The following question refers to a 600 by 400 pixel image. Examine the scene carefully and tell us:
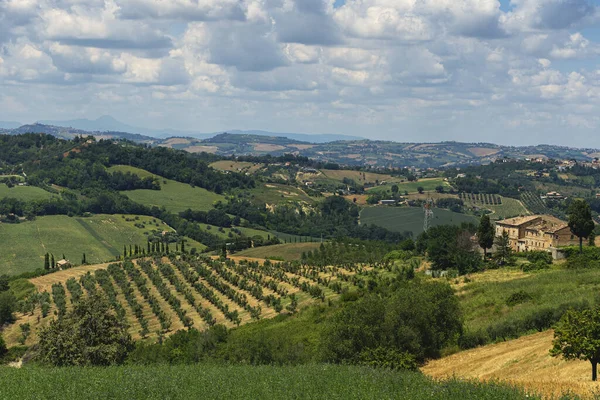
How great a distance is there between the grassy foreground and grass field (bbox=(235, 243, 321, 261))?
88.4m

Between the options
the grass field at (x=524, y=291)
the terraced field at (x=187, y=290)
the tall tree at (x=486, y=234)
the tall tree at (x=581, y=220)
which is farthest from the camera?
the tall tree at (x=486, y=234)

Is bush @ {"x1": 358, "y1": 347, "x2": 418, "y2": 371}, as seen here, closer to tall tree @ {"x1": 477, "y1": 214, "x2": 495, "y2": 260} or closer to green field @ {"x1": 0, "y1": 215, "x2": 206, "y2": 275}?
tall tree @ {"x1": 477, "y1": 214, "x2": 495, "y2": 260}

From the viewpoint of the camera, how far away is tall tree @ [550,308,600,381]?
88.2 feet

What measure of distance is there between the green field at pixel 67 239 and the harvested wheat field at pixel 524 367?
327ft

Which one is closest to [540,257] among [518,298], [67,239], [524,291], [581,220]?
[581,220]

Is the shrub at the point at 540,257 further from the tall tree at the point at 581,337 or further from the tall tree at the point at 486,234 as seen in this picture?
the tall tree at the point at 581,337

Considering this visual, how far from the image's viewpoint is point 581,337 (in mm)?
27109

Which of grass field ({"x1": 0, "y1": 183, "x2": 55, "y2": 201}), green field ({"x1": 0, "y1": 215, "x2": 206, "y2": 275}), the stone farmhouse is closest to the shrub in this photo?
the stone farmhouse

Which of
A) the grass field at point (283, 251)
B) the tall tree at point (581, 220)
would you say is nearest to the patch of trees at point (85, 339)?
the tall tree at point (581, 220)

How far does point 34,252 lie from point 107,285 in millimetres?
48256

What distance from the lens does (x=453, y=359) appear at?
4069cm

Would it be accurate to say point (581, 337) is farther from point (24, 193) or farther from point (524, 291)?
point (24, 193)

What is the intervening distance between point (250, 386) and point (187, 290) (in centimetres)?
6097

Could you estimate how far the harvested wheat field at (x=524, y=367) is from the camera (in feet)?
86.8
